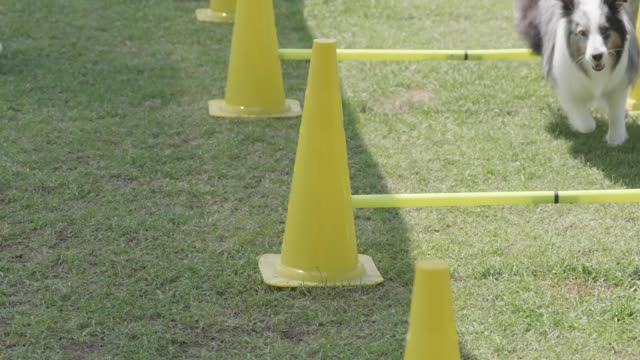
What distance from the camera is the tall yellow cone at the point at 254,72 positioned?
17.7ft

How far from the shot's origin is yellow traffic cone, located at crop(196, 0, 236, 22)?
7.38m

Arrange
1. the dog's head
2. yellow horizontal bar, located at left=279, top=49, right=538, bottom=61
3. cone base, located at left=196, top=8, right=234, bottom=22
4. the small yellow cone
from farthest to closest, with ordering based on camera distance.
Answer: cone base, located at left=196, top=8, right=234, bottom=22 < yellow horizontal bar, located at left=279, top=49, right=538, bottom=61 < the dog's head < the small yellow cone

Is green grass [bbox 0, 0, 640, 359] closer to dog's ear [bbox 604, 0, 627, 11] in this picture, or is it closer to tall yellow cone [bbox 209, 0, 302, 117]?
tall yellow cone [bbox 209, 0, 302, 117]

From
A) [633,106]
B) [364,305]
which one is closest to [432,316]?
[364,305]

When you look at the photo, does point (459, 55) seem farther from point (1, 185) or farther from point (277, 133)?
point (1, 185)

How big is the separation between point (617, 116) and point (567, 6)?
58 cm

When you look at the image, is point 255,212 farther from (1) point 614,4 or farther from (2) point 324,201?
(1) point 614,4

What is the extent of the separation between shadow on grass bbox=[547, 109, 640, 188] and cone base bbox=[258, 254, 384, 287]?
1488 mm

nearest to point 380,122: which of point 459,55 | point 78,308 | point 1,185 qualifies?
point 459,55

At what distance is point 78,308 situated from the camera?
132 inches

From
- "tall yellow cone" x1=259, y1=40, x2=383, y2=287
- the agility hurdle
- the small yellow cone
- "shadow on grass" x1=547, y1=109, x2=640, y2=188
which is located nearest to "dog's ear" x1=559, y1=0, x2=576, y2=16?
"shadow on grass" x1=547, y1=109, x2=640, y2=188

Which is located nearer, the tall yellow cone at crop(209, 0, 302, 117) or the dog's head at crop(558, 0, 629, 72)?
the dog's head at crop(558, 0, 629, 72)

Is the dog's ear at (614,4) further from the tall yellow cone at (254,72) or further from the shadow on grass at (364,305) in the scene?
the tall yellow cone at (254,72)

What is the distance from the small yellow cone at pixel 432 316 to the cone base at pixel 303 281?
3.31 feet
